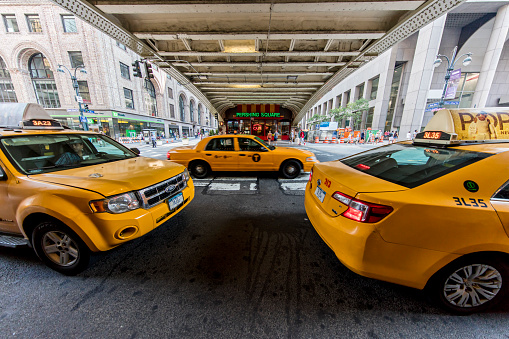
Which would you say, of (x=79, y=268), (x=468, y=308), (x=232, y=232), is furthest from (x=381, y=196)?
(x=79, y=268)

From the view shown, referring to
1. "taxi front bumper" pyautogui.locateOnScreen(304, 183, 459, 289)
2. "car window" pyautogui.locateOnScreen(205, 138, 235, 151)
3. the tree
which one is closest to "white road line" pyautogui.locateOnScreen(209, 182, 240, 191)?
"car window" pyautogui.locateOnScreen(205, 138, 235, 151)

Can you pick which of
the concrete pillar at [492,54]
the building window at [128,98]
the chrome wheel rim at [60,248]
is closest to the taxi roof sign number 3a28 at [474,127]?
the chrome wheel rim at [60,248]

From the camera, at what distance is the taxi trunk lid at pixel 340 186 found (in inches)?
68.3

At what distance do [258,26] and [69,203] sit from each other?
7.47m

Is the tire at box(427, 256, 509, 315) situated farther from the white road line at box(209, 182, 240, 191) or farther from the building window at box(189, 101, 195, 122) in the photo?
the building window at box(189, 101, 195, 122)

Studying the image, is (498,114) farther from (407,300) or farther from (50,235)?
(50,235)

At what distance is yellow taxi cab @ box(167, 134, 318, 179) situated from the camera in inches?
238

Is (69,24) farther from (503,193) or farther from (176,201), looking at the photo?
(503,193)

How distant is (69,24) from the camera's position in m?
23.9

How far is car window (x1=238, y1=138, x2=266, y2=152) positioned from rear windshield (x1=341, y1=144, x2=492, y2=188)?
3553 mm

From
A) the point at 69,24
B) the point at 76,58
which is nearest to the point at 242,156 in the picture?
the point at 76,58

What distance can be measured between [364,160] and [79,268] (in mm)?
4101

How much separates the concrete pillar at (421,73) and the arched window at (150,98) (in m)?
40.9

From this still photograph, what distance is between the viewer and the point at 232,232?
306cm
